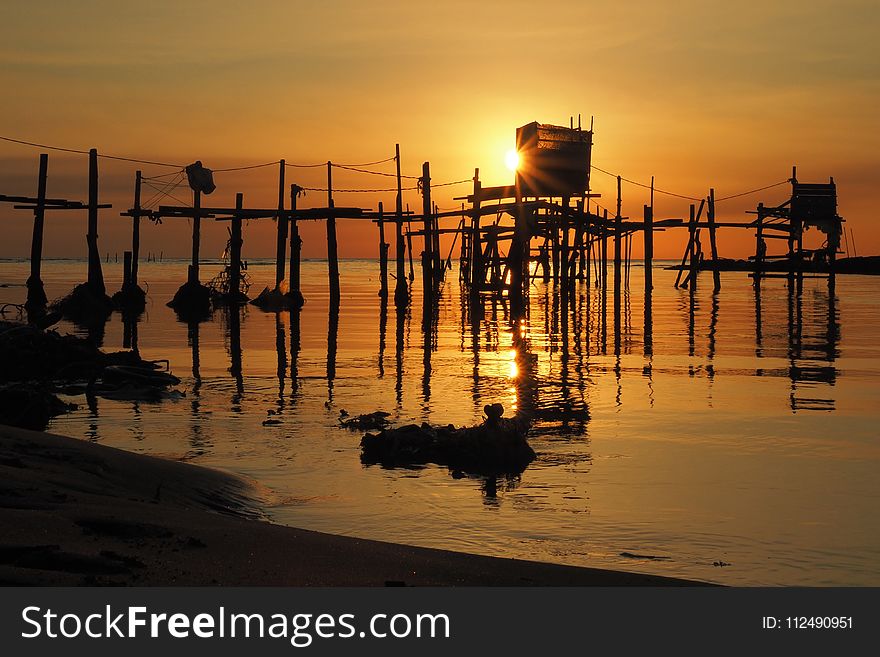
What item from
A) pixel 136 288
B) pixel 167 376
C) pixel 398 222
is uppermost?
pixel 398 222

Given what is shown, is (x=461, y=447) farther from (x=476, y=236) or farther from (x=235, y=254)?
(x=235, y=254)

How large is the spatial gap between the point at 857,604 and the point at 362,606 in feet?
9.42

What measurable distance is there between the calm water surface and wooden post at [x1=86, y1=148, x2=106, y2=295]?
15.4 metres

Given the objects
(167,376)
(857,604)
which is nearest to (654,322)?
(167,376)

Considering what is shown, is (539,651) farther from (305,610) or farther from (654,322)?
(654,322)

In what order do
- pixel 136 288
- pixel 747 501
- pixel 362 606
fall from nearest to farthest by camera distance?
pixel 362 606, pixel 747 501, pixel 136 288

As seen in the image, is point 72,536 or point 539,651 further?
point 72,536

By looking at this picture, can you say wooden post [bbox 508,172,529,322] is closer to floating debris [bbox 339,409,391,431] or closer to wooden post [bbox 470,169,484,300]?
wooden post [bbox 470,169,484,300]

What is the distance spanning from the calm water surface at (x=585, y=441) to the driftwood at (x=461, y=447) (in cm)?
26

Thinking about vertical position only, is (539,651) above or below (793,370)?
below

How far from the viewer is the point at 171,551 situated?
20.8 feet

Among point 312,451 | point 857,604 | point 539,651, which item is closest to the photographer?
point 539,651

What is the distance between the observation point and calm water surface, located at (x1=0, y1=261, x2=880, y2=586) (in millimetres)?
8250

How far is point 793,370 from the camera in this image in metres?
20.6
